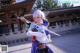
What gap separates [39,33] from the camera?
2.88 meters

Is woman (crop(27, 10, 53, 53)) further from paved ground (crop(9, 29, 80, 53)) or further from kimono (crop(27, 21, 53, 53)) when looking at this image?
paved ground (crop(9, 29, 80, 53))

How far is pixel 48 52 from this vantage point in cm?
294

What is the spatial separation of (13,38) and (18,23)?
2005 millimetres

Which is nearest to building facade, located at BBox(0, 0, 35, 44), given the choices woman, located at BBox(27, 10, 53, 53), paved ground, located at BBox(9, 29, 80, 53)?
paved ground, located at BBox(9, 29, 80, 53)

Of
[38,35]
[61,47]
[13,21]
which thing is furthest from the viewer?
[13,21]

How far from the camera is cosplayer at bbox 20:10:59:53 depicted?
287 centimetres

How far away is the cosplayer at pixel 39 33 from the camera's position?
287cm

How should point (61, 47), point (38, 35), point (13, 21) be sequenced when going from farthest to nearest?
point (13, 21) < point (61, 47) < point (38, 35)

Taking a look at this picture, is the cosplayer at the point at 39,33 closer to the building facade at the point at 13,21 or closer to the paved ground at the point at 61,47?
the paved ground at the point at 61,47

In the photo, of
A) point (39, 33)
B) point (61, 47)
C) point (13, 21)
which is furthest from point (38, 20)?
point (13, 21)

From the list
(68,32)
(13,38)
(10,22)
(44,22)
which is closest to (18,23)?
(10,22)

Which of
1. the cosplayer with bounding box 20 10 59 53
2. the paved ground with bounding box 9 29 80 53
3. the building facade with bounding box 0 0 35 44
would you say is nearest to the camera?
the cosplayer with bounding box 20 10 59 53

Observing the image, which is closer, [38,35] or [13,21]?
[38,35]

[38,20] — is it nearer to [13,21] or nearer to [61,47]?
[61,47]
